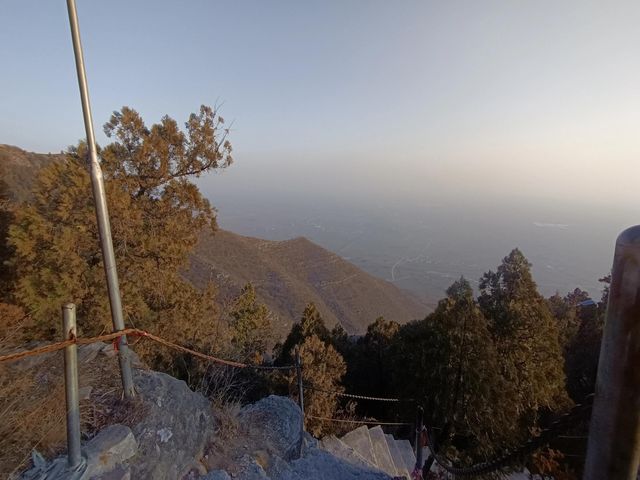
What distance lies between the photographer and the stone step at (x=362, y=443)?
6493 millimetres

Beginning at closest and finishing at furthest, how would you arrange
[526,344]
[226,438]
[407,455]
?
[226,438] → [407,455] → [526,344]

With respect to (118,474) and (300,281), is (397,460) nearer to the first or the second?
(118,474)

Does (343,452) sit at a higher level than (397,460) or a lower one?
higher

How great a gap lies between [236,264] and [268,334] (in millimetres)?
38533

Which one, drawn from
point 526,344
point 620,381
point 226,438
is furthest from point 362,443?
point 526,344

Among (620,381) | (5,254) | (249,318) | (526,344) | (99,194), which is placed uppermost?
(99,194)

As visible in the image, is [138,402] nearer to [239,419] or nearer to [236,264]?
[239,419]

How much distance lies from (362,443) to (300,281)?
62.8 metres

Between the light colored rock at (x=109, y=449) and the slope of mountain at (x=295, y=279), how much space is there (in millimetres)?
35865

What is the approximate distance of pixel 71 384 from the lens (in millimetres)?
2396

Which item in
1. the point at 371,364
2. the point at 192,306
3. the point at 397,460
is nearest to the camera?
the point at 397,460

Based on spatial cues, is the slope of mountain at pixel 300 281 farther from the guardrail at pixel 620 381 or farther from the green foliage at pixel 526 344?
the guardrail at pixel 620 381

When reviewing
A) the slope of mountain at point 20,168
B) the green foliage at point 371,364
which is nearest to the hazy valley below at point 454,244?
the slope of mountain at point 20,168

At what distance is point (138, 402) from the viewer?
12.0 ft
